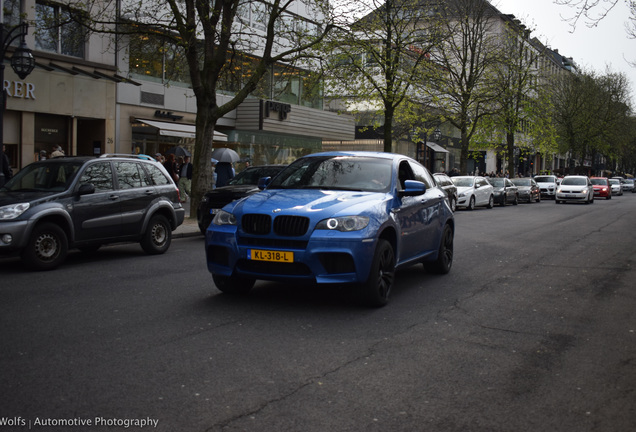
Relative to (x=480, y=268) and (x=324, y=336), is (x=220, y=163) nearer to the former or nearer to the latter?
(x=480, y=268)

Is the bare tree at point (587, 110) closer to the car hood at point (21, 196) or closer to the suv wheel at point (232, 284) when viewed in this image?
the car hood at point (21, 196)

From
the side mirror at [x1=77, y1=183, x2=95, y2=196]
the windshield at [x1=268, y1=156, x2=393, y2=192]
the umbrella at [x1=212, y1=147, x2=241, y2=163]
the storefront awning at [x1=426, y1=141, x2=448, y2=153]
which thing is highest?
the storefront awning at [x1=426, y1=141, x2=448, y2=153]

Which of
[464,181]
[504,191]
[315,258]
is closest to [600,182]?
[504,191]

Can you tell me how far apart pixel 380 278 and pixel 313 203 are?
1069 millimetres

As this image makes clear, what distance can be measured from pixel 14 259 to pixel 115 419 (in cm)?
848

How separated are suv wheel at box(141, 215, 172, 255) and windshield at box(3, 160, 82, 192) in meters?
1.73

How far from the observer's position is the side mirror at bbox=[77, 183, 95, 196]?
10734mm

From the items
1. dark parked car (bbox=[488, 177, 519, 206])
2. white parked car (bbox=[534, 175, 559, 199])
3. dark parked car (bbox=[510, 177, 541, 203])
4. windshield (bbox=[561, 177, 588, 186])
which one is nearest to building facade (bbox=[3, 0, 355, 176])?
dark parked car (bbox=[488, 177, 519, 206])

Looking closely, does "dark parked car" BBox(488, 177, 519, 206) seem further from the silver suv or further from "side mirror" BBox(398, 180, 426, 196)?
"side mirror" BBox(398, 180, 426, 196)

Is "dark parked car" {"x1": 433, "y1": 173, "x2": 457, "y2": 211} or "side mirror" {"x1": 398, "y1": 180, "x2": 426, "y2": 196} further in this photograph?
"dark parked car" {"x1": 433, "y1": 173, "x2": 457, "y2": 211}

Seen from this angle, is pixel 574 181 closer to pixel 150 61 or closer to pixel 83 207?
pixel 150 61

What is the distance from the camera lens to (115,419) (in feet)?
12.9

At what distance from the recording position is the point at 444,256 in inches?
392

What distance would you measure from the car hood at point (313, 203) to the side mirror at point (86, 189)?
412 centimetres
